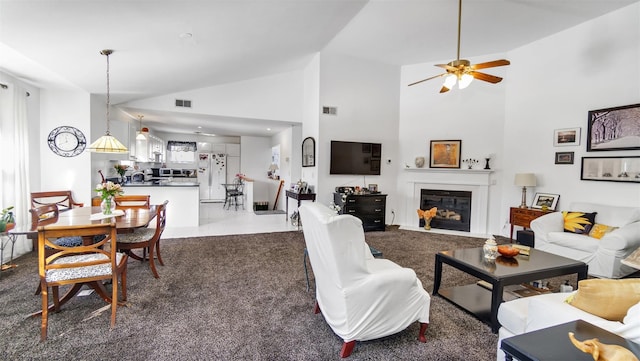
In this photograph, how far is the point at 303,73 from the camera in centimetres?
668

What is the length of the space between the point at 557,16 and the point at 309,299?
528cm

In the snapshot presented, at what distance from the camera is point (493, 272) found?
238cm

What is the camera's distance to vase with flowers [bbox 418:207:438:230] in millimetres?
5871

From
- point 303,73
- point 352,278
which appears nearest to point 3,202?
point 352,278

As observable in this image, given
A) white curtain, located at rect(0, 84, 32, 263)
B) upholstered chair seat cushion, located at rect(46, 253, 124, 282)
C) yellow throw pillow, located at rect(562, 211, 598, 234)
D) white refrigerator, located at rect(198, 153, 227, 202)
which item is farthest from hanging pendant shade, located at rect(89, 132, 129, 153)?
white refrigerator, located at rect(198, 153, 227, 202)

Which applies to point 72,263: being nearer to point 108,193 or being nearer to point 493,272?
point 108,193

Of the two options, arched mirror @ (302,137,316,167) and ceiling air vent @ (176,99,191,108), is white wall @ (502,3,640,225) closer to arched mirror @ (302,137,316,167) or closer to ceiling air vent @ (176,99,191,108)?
arched mirror @ (302,137,316,167)

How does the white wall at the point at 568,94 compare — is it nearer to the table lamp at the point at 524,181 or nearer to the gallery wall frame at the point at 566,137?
the gallery wall frame at the point at 566,137

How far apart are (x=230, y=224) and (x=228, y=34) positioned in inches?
150

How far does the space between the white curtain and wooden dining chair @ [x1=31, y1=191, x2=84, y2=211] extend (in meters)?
0.18

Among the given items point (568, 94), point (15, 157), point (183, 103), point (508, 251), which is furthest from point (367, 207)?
point (15, 157)

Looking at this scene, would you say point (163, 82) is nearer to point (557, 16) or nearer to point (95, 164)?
point (95, 164)

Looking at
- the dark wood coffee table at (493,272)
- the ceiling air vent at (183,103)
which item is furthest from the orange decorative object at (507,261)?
the ceiling air vent at (183,103)

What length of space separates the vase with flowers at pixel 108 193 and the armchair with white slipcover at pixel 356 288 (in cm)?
226
